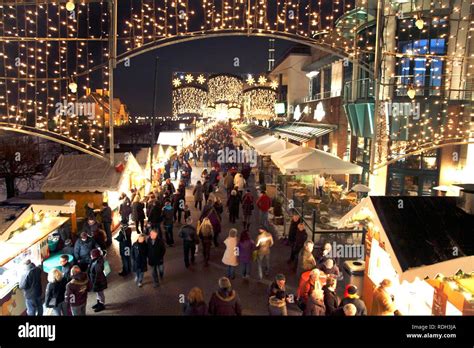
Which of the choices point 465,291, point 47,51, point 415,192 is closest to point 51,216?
point 47,51

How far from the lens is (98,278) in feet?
25.5

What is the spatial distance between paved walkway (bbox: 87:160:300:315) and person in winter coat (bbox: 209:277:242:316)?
1.96 meters

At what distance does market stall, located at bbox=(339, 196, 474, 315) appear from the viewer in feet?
18.7

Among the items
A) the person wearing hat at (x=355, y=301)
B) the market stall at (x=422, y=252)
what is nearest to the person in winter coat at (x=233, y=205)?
the market stall at (x=422, y=252)

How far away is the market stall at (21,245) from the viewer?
711cm

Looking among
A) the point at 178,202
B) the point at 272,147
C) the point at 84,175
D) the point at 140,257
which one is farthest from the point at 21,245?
the point at 272,147

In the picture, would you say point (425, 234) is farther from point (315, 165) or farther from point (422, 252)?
point (315, 165)

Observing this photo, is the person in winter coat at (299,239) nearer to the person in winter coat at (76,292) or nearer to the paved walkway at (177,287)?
the paved walkway at (177,287)

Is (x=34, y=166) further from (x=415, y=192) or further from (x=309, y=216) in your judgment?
(x=415, y=192)

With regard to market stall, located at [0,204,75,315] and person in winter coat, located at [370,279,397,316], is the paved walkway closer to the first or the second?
market stall, located at [0,204,75,315]

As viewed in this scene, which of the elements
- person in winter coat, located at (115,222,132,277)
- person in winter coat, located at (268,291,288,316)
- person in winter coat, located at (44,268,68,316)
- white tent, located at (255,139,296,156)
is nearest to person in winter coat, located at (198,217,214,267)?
person in winter coat, located at (115,222,132,277)

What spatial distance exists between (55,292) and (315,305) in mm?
4332

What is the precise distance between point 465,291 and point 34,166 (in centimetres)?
2351

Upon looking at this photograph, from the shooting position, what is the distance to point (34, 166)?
23609 mm
